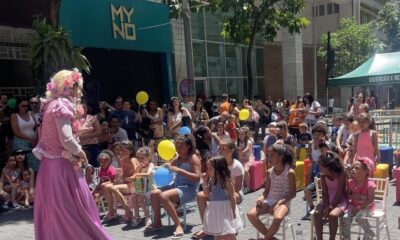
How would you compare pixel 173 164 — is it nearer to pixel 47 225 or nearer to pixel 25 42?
pixel 47 225

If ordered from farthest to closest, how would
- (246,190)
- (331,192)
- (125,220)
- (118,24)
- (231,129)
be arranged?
(118,24), (231,129), (246,190), (125,220), (331,192)

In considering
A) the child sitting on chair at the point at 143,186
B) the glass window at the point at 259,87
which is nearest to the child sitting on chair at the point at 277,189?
the child sitting on chair at the point at 143,186

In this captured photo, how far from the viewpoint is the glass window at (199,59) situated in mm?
21344

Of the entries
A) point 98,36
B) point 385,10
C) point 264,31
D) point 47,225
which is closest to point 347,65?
point 385,10

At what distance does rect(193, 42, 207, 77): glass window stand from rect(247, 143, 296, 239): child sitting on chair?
16.2 m

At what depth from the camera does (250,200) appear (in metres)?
7.81

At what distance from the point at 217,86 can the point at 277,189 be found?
1804cm

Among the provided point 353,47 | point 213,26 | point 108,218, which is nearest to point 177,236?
point 108,218

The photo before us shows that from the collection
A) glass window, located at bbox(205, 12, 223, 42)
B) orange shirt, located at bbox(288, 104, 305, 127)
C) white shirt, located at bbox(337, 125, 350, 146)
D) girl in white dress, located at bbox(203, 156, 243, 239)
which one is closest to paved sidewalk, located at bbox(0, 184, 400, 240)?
girl in white dress, located at bbox(203, 156, 243, 239)

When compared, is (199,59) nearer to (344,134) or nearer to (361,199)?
(344,134)

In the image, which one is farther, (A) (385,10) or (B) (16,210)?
(A) (385,10)

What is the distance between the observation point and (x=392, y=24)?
95.9 feet

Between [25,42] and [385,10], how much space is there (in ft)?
80.0

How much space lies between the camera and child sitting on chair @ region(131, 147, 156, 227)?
6594 millimetres
